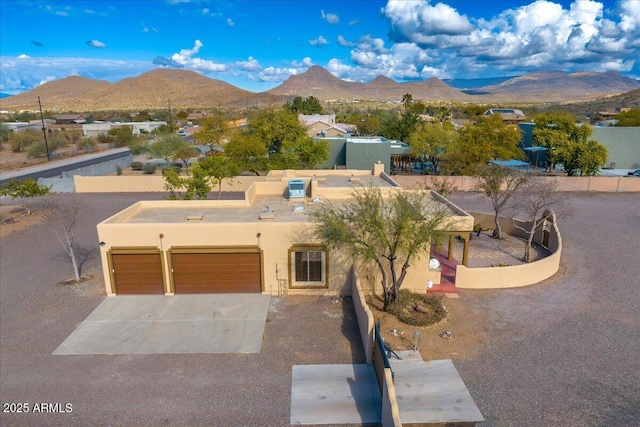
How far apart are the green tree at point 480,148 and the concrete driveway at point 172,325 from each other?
29.6 metres

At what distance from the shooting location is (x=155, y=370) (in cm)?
1260

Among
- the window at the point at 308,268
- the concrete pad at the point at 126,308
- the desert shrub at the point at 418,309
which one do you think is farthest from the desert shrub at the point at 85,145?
the desert shrub at the point at 418,309

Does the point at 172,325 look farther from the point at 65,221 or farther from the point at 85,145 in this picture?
the point at 85,145

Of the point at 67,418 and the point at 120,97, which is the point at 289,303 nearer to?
the point at 67,418

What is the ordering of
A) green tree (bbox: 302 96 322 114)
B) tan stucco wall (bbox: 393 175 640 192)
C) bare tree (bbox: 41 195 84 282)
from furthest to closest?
1. green tree (bbox: 302 96 322 114)
2. tan stucco wall (bbox: 393 175 640 192)
3. bare tree (bbox: 41 195 84 282)

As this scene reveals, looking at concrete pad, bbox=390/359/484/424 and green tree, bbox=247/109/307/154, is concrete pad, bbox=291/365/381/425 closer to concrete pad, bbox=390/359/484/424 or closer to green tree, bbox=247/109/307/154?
concrete pad, bbox=390/359/484/424

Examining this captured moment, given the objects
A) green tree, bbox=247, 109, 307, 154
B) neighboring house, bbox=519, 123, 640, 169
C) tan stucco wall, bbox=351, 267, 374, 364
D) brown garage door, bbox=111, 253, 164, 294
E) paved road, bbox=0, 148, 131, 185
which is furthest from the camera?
green tree, bbox=247, 109, 307, 154

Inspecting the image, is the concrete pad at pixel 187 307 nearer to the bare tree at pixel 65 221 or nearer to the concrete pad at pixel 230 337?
the concrete pad at pixel 230 337

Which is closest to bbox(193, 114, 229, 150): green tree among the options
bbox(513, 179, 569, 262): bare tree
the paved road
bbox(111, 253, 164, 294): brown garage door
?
the paved road

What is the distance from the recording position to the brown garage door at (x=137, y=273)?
17.3 m

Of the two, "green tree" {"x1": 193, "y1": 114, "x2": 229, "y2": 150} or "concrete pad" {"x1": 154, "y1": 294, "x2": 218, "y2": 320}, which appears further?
"green tree" {"x1": 193, "y1": 114, "x2": 229, "y2": 150}

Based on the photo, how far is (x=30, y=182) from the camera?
28.9 metres

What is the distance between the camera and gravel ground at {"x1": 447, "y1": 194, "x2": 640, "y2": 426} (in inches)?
431

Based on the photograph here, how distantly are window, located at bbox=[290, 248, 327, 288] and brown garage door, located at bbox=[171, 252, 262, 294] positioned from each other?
1.52 meters
